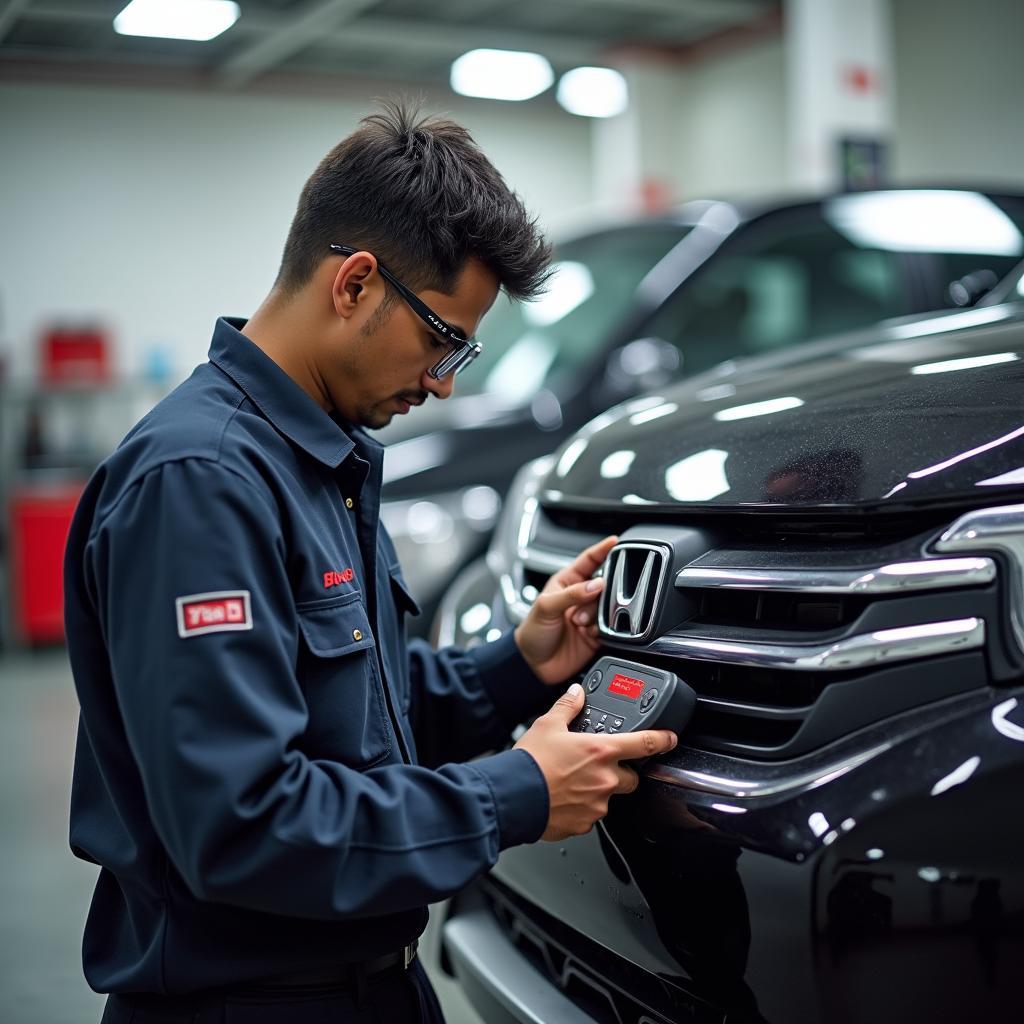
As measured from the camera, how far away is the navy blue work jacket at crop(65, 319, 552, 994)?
1049 mm

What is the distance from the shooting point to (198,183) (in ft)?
31.4

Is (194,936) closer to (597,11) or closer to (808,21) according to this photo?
(808,21)

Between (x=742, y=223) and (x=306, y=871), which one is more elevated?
(x=742, y=223)

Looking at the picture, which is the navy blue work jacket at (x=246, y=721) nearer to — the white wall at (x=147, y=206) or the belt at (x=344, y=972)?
the belt at (x=344, y=972)

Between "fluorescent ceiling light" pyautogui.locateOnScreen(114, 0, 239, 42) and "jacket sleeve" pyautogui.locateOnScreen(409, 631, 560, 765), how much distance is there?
13.2 feet

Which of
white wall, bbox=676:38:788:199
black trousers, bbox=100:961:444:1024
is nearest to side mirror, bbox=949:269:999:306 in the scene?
black trousers, bbox=100:961:444:1024

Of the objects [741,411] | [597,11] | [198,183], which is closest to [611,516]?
[741,411]

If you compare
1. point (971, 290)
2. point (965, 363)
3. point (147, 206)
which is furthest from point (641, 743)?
point (147, 206)

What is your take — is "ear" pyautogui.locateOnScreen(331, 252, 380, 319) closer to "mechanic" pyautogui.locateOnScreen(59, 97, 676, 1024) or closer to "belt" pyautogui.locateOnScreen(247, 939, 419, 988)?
"mechanic" pyautogui.locateOnScreen(59, 97, 676, 1024)

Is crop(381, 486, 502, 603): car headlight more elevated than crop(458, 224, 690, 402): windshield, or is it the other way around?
crop(458, 224, 690, 402): windshield

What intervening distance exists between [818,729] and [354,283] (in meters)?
0.64

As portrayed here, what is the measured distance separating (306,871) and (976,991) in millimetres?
598

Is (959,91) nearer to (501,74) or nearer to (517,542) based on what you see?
(501,74)

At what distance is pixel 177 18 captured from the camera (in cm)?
583
